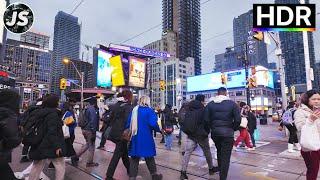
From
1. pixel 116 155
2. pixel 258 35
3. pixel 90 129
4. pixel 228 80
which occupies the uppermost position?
pixel 228 80

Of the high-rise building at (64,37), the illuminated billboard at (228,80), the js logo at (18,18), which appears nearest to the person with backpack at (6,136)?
the js logo at (18,18)

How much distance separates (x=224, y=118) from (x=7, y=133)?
3.94 meters

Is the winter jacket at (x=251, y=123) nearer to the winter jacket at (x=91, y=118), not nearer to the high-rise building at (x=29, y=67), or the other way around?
the winter jacket at (x=91, y=118)

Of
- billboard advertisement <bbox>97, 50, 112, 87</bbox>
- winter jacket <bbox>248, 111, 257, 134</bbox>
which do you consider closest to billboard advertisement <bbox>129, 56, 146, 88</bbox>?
billboard advertisement <bbox>97, 50, 112, 87</bbox>

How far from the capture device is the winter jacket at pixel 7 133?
3459 mm

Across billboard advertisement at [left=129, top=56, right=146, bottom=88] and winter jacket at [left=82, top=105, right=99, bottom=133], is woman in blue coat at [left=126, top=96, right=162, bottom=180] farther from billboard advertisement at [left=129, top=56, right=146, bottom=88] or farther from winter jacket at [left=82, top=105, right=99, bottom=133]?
billboard advertisement at [left=129, top=56, right=146, bottom=88]

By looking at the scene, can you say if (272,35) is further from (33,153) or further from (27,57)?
(27,57)

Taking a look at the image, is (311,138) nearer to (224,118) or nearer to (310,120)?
(310,120)

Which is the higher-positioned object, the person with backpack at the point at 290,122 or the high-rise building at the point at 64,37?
the high-rise building at the point at 64,37

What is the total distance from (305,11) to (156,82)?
11005 cm

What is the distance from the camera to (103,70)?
4309 centimetres

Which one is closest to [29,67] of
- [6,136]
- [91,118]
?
[91,118]

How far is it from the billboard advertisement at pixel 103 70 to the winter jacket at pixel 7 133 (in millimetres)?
39261

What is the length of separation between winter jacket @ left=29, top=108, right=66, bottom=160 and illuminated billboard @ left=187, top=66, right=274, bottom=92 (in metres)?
74.1
